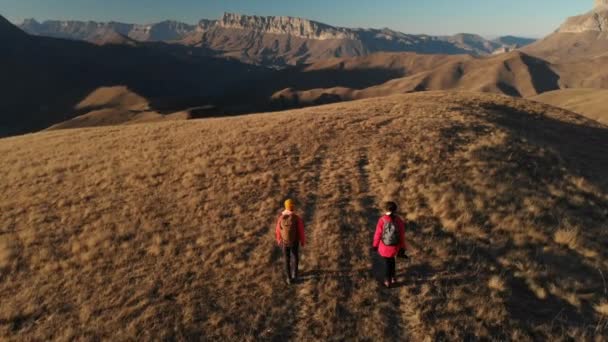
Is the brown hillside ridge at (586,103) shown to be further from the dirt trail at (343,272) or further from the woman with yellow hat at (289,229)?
the woman with yellow hat at (289,229)

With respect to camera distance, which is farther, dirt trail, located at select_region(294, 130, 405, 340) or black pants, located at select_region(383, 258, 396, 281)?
black pants, located at select_region(383, 258, 396, 281)

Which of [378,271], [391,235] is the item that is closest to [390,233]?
[391,235]

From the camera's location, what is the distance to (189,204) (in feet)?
51.3

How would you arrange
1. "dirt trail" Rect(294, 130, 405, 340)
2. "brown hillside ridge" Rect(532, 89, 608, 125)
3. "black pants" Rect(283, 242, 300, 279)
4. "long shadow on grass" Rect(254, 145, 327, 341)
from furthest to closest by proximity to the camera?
"brown hillside ridge" Rect(532, 89, 608, 125) < "black pants" Rect(283, 242, 300, 279) < "dirt trail" Rect(294, 130, 405, 340) < "long shadow on grass" Rect(254, 145, 327, 341)

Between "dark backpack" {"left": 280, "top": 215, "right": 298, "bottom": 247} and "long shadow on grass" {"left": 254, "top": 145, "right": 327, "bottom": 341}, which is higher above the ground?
"dark backpack" {"left": 280, "top": 215, "right": 298, "bottom": 247}

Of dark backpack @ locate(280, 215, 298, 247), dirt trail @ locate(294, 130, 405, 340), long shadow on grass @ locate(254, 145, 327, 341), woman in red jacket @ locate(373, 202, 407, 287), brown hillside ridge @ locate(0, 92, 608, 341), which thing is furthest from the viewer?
dark backpack @ locate(280, 215, 298, 247)

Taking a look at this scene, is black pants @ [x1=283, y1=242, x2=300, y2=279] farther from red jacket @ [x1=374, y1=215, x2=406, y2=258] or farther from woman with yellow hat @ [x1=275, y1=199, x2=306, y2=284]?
red jacket @ [x1=374, y1=215, x2=406, y2=258]

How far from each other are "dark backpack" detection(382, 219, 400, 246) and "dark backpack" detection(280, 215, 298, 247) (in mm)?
2389

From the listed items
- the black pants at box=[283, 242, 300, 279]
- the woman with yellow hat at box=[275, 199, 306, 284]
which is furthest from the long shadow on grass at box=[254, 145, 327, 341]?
the woman with yellow hat at box=[275, 199, 306, 284]

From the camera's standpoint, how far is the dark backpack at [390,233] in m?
9.58

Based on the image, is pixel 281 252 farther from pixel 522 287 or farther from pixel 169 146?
pixel 169 146

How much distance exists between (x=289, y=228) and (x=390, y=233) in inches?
105

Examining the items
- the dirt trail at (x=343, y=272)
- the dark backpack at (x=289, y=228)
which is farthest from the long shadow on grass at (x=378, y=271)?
the dark backpack at (x=289, y=228)

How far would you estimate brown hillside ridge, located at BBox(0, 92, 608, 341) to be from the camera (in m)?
9.34
